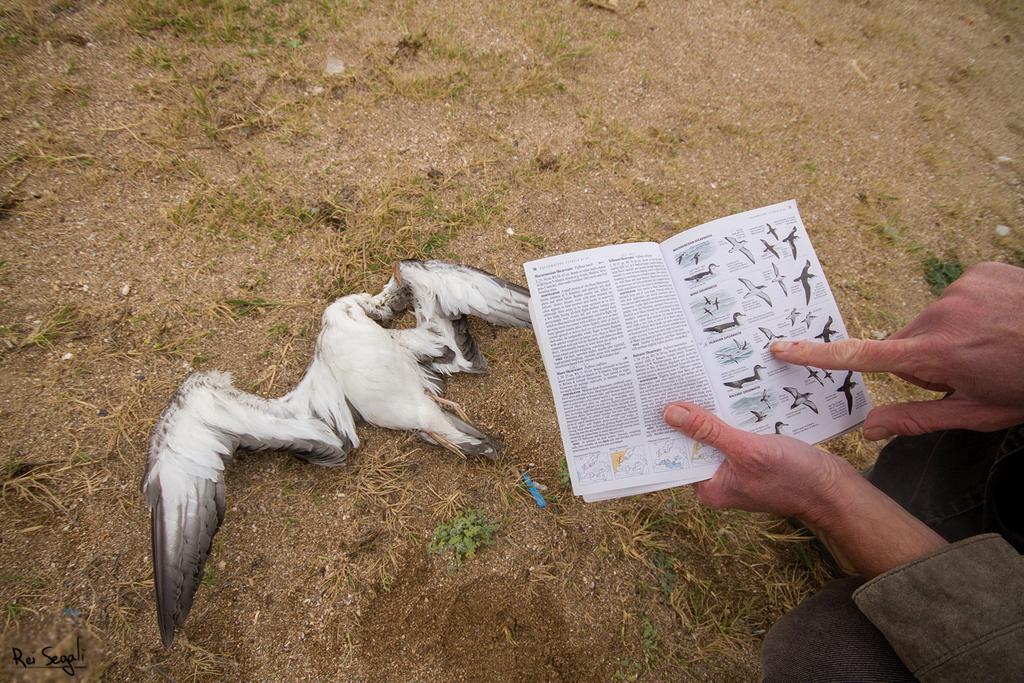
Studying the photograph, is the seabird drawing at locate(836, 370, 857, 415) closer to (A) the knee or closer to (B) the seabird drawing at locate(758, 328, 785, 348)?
(B) the seabird drawing at locate(758, 328, 785, 348)

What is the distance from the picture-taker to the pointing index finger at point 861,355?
42.9 inches

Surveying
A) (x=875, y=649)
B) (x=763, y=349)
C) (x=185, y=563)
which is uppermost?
(x=763, y=349)

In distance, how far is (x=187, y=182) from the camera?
6.27 ft

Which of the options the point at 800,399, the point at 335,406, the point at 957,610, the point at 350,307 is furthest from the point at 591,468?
the point at 350,307

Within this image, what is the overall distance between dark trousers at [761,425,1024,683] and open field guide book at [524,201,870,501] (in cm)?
21

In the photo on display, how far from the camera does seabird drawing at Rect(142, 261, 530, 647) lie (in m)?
1.31

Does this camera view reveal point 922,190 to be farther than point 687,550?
Yes

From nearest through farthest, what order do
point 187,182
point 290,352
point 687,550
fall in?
point 687,550 < point 290,352 < point 187,182

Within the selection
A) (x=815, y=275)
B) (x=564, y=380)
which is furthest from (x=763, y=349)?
(x=564, y=380)

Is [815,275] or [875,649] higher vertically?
[815,275]

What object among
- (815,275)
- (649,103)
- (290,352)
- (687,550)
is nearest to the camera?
(815,275)

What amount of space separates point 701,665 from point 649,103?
2.43 meters

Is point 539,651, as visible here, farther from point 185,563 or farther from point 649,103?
point 649,103

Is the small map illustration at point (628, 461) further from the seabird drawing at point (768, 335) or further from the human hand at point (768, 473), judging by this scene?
the seabird drawing at point (768, 335)
